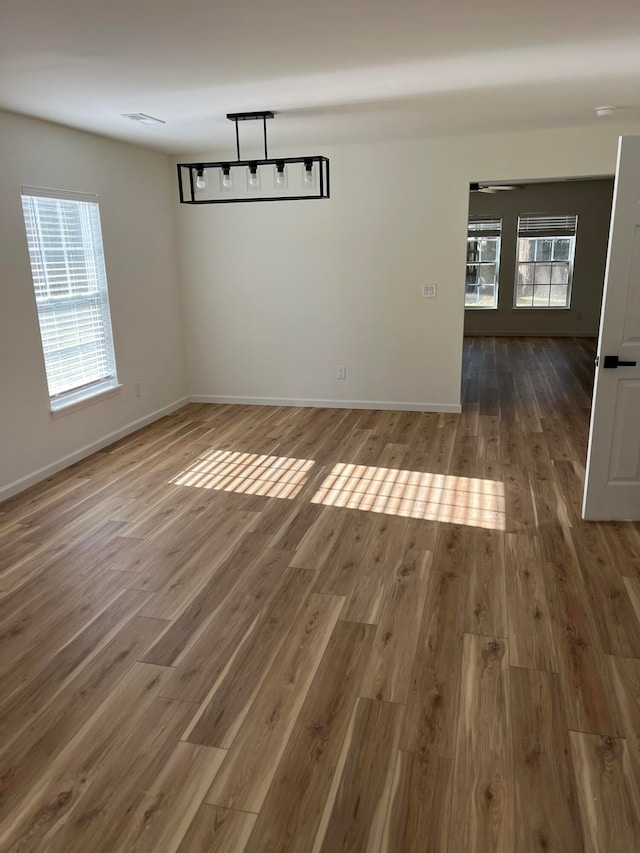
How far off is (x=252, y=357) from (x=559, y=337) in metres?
6.68

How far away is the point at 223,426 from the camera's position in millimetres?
5980

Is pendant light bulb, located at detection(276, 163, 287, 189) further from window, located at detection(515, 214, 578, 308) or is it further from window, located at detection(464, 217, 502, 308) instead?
window, located at detection(515, 214, 578, 308)

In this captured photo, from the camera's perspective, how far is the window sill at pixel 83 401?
477 centimetres

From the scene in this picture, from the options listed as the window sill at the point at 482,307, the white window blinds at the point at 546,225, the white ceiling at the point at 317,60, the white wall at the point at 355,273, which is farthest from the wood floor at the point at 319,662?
the white window blinds at the point at 546,225

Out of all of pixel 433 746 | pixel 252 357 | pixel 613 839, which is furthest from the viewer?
pixel 252 357

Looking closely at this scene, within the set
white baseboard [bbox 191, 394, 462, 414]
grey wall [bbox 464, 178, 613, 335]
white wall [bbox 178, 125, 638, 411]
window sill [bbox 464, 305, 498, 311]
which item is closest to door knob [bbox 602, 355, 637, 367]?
white wall [bbox 178, 125, 638, 411]

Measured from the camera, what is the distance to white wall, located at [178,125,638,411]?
5664 millimetres

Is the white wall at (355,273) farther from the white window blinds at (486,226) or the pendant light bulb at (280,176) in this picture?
the white window blinds at (486,226)

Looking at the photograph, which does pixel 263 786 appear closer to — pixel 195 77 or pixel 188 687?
pixel 188 687

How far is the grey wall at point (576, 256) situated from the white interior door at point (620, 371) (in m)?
7.89

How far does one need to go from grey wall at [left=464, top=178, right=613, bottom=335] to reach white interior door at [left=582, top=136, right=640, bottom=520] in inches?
311

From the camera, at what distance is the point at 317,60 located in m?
3.04

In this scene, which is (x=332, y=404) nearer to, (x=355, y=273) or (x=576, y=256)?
(x=355, y=273)

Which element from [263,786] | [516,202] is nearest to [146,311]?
[263,786]
